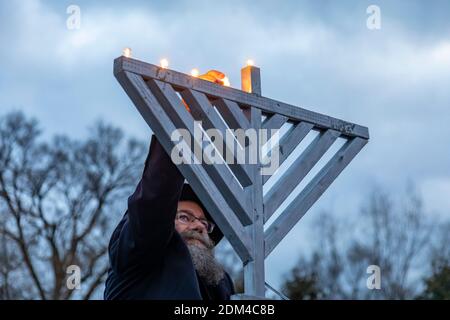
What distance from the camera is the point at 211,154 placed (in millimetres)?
3631

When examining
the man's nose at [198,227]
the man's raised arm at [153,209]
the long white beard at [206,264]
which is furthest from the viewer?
the man's nose at [198,227]

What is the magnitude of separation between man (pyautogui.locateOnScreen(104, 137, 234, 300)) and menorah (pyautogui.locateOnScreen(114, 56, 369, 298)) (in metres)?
0.11

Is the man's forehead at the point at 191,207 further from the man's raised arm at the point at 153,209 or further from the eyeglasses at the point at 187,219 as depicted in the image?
the man's raised arm at the point at 153,209

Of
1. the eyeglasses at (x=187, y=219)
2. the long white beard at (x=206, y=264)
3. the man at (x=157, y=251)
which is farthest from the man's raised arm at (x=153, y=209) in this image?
the eyeglasses at (x=187, y=219)

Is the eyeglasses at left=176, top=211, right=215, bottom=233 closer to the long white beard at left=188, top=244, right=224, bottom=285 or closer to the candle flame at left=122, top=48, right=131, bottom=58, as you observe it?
the long white beard at left=188, top=244, right=224, bottom=285

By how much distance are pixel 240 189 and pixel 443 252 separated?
16432mm

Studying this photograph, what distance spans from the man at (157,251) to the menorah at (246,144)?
0.35 ft

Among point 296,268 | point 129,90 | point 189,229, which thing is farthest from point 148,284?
point 296,268

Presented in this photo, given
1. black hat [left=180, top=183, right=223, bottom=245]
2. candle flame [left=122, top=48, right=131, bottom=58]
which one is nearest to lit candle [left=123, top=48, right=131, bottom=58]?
candle flame [left=122, top=48, right=131, bottom=58]

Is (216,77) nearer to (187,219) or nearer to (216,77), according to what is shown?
(216,77)

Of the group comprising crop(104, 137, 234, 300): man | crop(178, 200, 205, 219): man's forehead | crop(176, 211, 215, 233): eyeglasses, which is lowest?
crop(104, 137, 234, 300): man

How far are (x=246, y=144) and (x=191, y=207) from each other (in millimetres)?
397

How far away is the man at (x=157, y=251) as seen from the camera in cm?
335

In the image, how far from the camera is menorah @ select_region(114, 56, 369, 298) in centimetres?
343
